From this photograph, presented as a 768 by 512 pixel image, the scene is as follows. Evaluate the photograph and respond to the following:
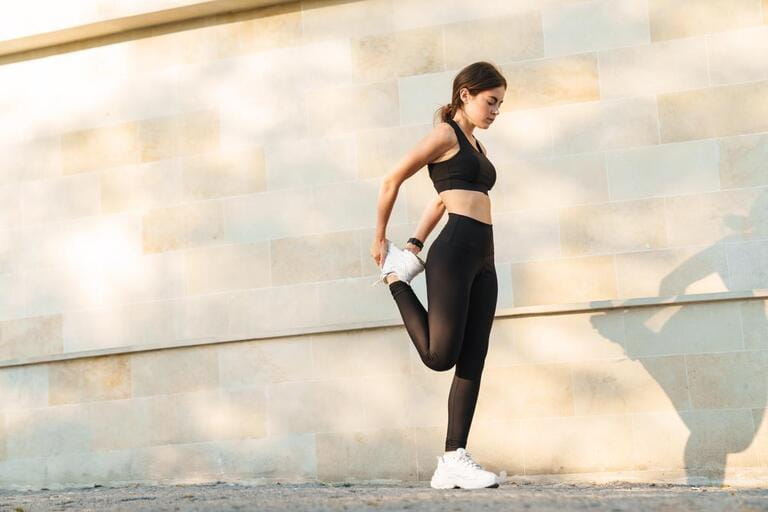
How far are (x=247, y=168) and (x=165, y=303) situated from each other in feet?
3.29

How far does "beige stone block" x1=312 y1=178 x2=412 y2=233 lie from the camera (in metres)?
6.45

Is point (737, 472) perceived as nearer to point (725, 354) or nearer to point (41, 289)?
point (725, 354)

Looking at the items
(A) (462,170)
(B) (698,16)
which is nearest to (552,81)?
(B) (698,16)

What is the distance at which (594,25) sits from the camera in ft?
20.4

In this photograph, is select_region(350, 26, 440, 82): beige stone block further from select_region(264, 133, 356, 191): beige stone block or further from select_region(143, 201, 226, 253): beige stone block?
select_region(143, 201, 226, 253): beige stone block

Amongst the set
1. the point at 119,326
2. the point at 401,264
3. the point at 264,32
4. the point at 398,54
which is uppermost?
the point at 264,32

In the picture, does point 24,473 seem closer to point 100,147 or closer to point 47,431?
point 47,431

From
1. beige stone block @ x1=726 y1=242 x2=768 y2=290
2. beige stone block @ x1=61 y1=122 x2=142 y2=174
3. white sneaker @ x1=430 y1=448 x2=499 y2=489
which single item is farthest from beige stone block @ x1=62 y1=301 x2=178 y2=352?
beige stone block @ x1=726 y1=242 x2=768 y2=290

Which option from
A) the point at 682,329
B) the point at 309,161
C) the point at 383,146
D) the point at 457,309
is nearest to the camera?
the point at 457,309

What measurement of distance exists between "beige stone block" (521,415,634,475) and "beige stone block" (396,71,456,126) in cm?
193

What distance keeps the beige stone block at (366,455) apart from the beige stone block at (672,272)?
154cm

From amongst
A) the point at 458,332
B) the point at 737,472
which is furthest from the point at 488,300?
the point at 737,472

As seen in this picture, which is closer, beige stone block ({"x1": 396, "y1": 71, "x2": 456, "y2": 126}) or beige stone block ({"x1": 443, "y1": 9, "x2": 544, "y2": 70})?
beige stone block ({"x1": 443, "y1": 9, "x2": 544, "y2": 70})

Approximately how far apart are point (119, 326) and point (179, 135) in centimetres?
128
